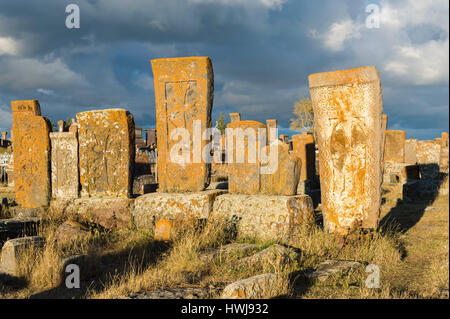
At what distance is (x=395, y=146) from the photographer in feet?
49.4

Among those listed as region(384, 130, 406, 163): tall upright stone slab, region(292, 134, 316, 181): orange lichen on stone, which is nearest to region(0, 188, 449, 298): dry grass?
region(292, 134, 316, 181): orange lichen on stone

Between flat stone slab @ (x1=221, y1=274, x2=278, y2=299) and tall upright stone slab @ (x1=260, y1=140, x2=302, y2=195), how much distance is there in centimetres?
257

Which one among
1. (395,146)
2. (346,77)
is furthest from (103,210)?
(395,146)

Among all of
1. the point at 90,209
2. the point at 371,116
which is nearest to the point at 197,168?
the point at 90,209

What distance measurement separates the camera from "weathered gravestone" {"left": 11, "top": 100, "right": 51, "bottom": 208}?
7.52m

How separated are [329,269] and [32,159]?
6.02m

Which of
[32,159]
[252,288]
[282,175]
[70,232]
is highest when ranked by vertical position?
[32,159]

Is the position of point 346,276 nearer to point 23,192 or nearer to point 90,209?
point 90,209

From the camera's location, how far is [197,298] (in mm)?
3486

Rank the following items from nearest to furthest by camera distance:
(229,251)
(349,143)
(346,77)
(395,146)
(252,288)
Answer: (252,288) < (229,251) < (346,77) < (349,143) < (395,146)

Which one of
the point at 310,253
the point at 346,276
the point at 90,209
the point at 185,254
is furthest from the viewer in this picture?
the point at 90,209

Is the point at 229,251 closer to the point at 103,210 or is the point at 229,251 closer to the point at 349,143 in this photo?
the point at 349,143
